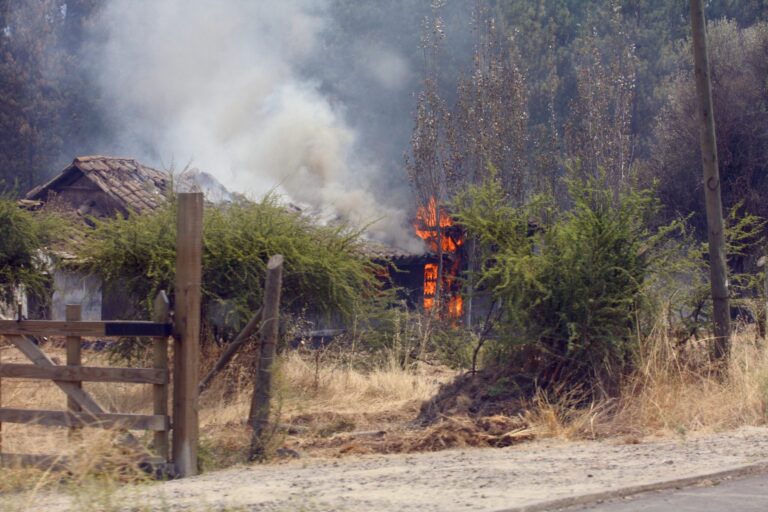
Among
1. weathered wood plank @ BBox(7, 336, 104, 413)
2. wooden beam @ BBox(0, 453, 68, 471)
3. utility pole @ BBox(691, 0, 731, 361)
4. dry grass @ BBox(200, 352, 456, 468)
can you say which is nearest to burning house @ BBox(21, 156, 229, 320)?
dry grass @ BBox(200, 352, 456, 468)

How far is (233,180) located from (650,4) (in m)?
19.7

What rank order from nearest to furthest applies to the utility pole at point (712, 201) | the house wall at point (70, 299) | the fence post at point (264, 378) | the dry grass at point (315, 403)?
the fence post at point (264, 378)
the dry grass at point (315, 403)
the utility pole at point (712, 201)
the house wall at point (70, 299)

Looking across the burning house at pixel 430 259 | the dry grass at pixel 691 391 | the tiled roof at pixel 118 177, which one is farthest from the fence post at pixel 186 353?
the burning house at pixel 430 259

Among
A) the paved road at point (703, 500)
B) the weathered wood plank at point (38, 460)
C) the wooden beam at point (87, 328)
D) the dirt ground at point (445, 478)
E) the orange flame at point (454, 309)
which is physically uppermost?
the orange flame at point (454, 309)

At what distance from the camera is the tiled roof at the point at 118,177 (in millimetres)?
21453

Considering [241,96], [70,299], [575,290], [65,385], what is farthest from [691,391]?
[241,96]

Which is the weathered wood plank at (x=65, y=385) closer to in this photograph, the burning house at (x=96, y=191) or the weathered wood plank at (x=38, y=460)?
the weathered wood plank at (x=38, y=460)

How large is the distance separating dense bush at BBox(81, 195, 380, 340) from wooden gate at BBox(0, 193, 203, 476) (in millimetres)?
3765

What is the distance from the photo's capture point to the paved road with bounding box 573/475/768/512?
6621 millimetres

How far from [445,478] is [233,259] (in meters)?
5.64

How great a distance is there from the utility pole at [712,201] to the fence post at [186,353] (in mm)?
6421

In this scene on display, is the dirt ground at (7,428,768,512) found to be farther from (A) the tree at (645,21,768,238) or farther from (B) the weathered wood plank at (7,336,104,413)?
(A) the tree at (645,21,768,238)

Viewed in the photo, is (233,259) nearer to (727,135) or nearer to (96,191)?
(96,191)

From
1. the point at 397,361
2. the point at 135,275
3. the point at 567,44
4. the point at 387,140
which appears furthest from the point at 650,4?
the point at 135,275
